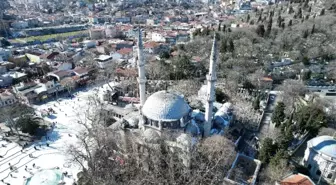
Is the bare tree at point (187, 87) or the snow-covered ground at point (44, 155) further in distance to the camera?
the bare tree at point (187, 87)

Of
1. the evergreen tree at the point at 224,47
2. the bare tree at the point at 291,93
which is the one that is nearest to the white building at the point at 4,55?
the evergreen tree at the point at 224,47

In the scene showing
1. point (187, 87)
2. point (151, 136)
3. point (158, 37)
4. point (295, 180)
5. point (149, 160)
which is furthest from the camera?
point (158, 37)

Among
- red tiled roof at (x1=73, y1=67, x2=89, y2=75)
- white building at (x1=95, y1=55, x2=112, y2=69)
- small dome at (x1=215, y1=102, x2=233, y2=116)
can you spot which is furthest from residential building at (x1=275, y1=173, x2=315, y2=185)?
white building at (x1=95, y1=55, x2=112, y2=69)

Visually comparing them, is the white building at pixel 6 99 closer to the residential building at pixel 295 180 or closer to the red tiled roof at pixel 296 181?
the residential building at pixel 295 180

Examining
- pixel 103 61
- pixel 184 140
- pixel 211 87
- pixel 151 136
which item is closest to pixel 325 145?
pixel 211 87

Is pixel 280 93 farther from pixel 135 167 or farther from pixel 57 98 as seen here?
pixel 57 98

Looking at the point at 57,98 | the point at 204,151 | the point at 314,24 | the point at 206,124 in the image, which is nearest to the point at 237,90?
the point at 206,124

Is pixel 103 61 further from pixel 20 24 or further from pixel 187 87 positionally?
pixel 20 24
